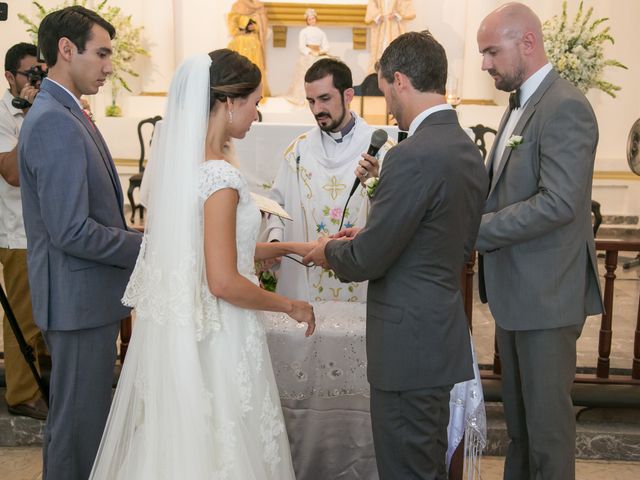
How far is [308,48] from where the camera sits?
10.0m

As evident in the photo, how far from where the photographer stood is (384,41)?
10109 mm

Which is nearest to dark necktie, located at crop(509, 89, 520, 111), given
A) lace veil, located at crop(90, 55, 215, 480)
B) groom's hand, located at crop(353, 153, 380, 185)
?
groom's hand, located at crop(353, 153, 380, 185)

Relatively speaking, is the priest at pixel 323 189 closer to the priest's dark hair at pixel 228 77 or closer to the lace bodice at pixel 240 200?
the lace bodice at pixel 240 200

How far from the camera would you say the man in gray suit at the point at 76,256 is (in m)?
2.53

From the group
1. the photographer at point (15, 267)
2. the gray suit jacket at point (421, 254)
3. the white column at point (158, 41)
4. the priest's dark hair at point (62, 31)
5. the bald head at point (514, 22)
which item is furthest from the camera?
the white column at point (158, 41)

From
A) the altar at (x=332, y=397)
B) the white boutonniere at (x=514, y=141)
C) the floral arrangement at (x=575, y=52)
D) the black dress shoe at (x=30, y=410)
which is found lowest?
the black dress shoe at (x=30, y=410)

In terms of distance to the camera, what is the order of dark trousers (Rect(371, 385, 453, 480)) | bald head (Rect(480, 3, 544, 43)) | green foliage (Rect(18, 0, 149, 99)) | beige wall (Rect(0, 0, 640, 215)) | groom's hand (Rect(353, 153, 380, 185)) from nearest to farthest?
dark trousers (Rect(371, 385, 453, 480)), bald head (Rect(480, 3, 544, 43)), groom's hand (Rect(353, 153, 380, 185)), green foliage (Rect(18, 0, 149, 99)), beige wall (Rect(0, 0, 640, 215))

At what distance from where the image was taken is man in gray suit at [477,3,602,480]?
8.64 ft

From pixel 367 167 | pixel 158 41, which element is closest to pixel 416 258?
pixel 367 167


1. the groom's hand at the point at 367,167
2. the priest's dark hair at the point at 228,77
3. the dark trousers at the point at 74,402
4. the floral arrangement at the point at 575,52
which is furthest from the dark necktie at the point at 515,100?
the floral arrangement at the point at 575,52

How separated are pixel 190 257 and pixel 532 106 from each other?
138cm

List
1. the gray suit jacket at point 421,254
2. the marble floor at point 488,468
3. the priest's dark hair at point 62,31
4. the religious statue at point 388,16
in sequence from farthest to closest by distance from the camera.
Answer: the religious statue at point 388,16 → the marble floor at point 488,468 → the priest's dark hair at point 62,31 → the gray suit jacket at point 421,254

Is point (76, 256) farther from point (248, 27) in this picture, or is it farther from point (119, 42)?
point (248, 27)

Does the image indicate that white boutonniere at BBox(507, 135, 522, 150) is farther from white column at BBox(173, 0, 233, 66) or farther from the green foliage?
white column at BBox(173, 0, 233, 66)
